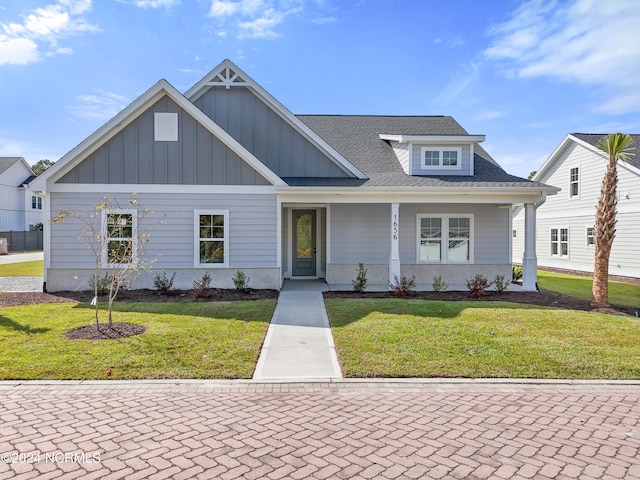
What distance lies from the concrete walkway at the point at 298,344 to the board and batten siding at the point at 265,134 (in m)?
5.52

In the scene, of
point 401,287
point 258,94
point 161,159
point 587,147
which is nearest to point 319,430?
point 401,287

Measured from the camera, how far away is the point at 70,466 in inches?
134

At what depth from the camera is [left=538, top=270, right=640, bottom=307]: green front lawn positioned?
1212 centimetres

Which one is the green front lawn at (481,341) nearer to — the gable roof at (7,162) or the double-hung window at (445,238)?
the double-hung window at (445,238)

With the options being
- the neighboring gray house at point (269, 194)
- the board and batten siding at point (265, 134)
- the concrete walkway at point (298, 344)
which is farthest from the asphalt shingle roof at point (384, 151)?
the concrete walkway at point (298, 344)

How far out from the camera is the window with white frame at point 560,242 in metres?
22.6

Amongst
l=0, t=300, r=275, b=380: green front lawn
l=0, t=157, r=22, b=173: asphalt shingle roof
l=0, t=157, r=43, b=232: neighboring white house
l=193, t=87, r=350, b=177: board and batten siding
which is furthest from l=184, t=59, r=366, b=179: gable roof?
l=0, t=157, r=22, b=173: asphalt shingle roof

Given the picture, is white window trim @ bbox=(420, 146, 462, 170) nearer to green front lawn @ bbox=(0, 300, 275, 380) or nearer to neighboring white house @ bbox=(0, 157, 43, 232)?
green front lawn @ bbox=(0, 300, 275, 380)

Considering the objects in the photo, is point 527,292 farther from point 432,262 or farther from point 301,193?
point 301,193

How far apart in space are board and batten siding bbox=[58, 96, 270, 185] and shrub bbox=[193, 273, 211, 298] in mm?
2970

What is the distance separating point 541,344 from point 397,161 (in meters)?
10.1

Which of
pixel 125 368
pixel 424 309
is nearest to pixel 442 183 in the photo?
pixel 424 309

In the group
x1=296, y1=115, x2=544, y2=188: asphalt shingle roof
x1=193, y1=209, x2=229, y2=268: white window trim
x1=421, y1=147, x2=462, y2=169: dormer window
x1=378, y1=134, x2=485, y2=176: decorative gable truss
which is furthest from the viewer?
x1=421, y1=147, x2=462, y2=169: dormer window

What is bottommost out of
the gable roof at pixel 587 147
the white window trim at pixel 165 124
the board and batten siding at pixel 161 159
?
the board and batten siding at pixel 161 159
